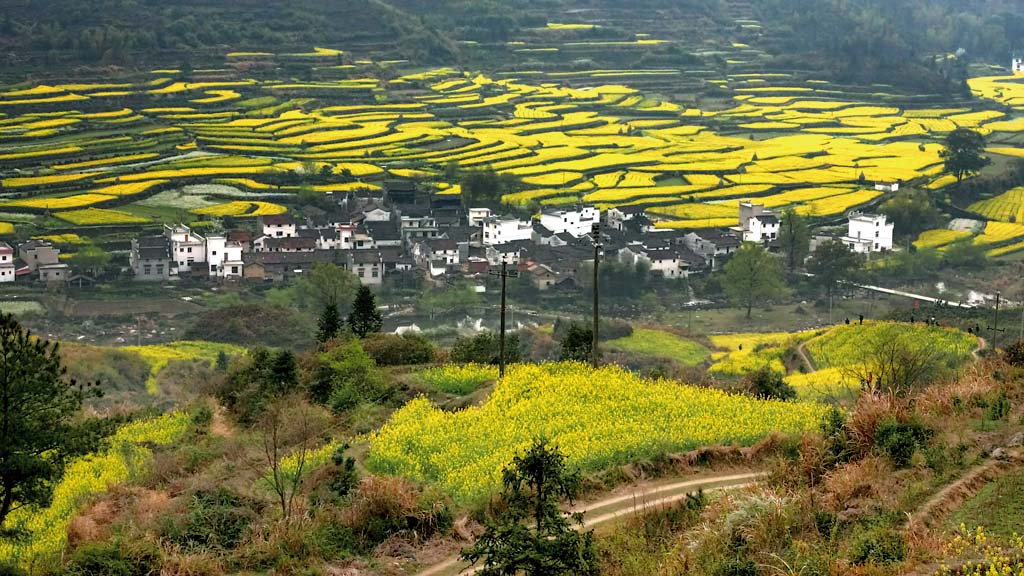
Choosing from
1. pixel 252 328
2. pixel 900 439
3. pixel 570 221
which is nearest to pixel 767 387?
pixel 900 439

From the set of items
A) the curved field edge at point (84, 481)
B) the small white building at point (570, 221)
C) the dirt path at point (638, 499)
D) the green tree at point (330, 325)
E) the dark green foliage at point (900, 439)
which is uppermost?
the small white building at point (570, 221)

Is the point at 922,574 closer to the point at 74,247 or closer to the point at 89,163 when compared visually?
the point at 74,247

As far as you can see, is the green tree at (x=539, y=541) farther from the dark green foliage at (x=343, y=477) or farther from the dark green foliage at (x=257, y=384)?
the dark green foliage at (x=257, y=384)

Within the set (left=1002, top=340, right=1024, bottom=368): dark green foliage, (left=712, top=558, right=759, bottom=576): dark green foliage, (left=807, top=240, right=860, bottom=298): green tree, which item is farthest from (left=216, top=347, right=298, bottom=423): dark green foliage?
(left=807, top=240, right=860, bottom=298): green tree

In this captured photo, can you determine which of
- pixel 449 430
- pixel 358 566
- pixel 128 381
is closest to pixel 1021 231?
pixel 128 381

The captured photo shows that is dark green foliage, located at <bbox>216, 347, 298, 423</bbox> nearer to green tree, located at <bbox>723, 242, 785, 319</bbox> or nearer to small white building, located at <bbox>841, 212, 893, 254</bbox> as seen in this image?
green tree, located at <bbox>723, 242, 785, 319</bbox>

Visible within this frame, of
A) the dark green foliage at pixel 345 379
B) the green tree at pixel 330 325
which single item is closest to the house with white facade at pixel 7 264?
the green tree at pixel 330 325
